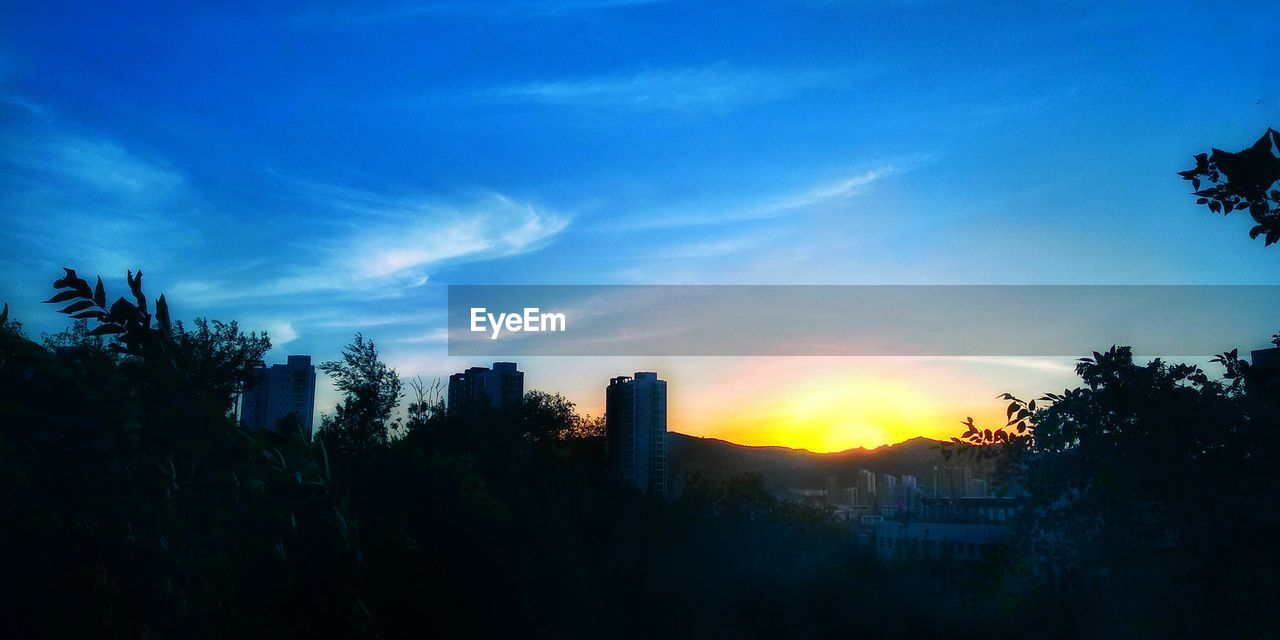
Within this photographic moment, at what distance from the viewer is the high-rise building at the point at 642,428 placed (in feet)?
70.5

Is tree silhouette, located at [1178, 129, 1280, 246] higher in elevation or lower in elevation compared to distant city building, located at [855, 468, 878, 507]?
higher

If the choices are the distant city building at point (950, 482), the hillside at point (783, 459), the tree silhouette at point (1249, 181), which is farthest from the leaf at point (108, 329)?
the hillside at point (783, 459)

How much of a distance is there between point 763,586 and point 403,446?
13.7ft

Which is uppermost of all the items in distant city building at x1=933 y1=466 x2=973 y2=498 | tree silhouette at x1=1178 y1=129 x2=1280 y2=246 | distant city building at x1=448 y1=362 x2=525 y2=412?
distant city building at x1=448 y1=362 x2=525 y2=412

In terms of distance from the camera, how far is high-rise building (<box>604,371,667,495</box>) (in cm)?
2148

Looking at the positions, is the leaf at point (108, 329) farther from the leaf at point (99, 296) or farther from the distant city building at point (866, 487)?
the distant city building at point (866, 487)

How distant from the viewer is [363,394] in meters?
27.2

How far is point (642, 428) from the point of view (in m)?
22.2

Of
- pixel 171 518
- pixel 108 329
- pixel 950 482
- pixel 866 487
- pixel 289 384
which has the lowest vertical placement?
pixel 866 487

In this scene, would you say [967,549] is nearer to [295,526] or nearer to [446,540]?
[446,540]

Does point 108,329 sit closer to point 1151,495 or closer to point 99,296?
point 99,296

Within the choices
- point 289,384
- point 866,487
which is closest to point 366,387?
point 289,384

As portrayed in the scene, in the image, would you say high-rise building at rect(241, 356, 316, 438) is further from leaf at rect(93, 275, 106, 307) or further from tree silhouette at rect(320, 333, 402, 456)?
leaf at rect(93, 275, 106, 307)

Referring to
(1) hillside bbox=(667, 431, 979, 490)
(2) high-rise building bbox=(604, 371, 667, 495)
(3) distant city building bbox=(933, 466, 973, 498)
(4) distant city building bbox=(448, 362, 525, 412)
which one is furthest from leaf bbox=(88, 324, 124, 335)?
(4) distant city building bbox=(448, 362, 525, 412)
